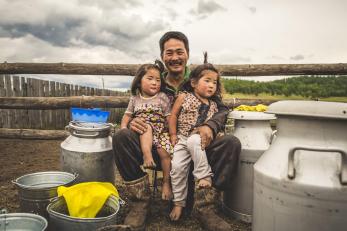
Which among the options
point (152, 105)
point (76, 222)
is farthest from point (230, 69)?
point (76, 222)

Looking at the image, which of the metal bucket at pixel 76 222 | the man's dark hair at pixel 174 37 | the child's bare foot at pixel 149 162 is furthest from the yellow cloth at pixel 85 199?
the man's dark hair at pixel 174 37

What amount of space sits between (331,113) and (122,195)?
2468 millimetres

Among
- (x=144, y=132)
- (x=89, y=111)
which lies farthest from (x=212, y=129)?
(x=89, y=111)

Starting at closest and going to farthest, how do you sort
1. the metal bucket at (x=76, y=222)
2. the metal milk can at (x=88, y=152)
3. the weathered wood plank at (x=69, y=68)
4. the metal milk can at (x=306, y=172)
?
the metal milk can at (x=306, y=172), the metal bucket at (x=76, y=222), the metal milk can at (x=88, y=152), the weathered wood plank at (x=69, y=68)

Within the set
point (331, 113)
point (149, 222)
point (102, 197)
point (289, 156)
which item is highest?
point (331, 113)

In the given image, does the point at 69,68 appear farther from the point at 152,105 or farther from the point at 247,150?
the point at 247,150

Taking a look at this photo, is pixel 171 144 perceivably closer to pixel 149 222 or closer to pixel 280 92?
pixel 149 222

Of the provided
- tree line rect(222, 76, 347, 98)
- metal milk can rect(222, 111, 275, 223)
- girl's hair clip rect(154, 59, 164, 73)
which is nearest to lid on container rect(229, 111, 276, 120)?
metal milk can rect(222, 111, 275, 223)

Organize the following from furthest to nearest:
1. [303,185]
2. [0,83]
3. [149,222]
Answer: [0,83] < [149,222] < [303,185]

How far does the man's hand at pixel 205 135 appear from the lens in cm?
261

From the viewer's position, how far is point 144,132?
282 cm

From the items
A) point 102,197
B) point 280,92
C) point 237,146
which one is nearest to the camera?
point 102,197

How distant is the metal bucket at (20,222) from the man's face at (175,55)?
1942 millimetres

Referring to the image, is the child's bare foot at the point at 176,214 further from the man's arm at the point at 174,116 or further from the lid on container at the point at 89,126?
the lid on container at the point at 89,126
